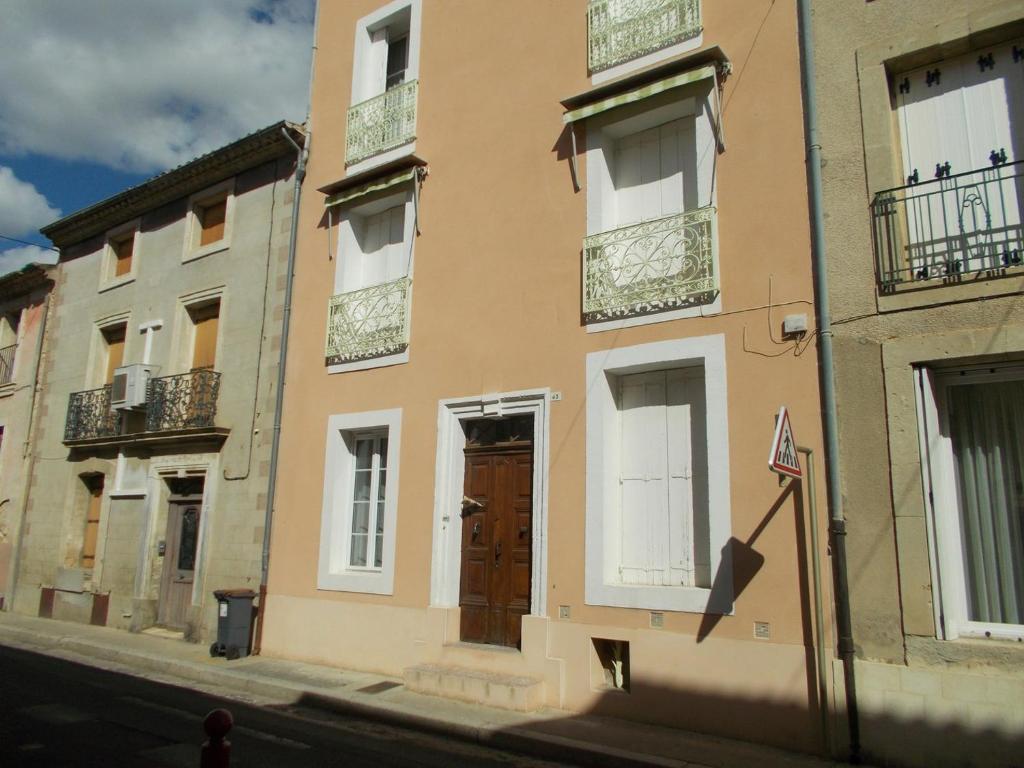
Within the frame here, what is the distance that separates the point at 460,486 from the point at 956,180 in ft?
20.0

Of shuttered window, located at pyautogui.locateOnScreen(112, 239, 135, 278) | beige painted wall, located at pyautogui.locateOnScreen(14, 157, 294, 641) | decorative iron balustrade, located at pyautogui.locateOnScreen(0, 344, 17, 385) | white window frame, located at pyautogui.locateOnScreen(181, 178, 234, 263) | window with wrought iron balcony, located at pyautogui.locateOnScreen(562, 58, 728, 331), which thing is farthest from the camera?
decorative iron balustrade, located at pyautogui.locateOnScreen(0, 344, 17, 385)

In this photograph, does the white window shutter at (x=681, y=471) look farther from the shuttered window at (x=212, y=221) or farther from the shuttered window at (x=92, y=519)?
the shuttered window at (x=92, y=519)

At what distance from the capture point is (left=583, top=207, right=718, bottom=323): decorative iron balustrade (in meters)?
8.12

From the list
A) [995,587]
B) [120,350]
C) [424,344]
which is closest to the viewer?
[995,587]

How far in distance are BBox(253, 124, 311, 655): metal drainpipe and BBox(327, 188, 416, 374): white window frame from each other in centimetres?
103

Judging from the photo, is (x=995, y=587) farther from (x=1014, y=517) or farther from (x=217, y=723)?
(x=217, y=723)

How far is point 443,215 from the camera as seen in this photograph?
10.7 metres

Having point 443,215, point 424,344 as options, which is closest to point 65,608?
point 424,344

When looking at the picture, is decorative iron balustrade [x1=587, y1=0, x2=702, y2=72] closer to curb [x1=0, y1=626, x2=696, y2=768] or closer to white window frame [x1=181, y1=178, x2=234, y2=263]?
curb [x1=0, y1=626, x2=696, y2=768]

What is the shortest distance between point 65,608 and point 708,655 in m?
12.9

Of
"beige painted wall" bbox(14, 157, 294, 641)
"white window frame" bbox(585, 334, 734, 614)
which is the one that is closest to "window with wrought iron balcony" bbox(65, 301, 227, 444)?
A: "beige painted wall" bbox(14, 157, 294, 641)

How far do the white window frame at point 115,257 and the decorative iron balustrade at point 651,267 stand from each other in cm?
1081

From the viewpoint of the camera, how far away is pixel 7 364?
61.8ft

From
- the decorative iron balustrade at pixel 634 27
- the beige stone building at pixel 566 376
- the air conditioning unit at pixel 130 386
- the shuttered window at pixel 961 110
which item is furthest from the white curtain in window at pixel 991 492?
the air conditioning unit at pixel 130 386
